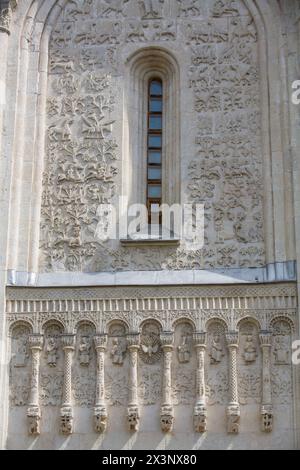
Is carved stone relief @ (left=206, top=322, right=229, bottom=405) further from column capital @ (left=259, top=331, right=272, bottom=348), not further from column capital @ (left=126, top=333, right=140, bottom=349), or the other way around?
column capital @ (left=126, top=333, right=140, bottom=349)

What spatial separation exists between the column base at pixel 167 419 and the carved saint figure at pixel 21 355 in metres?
1.79

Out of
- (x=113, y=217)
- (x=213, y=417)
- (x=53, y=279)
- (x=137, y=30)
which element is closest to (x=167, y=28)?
(x=137, y=30)

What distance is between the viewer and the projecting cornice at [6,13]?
13.2m

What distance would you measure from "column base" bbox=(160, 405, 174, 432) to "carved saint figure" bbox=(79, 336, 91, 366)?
111 cm

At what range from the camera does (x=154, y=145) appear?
43.0 ft

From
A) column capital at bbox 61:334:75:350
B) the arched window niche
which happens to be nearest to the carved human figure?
the arched window niche

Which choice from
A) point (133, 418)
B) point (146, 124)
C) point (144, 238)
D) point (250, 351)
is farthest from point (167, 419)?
point (146, 124)

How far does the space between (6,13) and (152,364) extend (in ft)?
17.0

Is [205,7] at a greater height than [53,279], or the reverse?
[205,7]

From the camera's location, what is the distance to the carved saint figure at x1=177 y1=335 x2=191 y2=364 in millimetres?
11648

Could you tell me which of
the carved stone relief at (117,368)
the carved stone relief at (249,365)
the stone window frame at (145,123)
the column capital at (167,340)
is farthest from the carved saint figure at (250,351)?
the stone window frame at (145,123)

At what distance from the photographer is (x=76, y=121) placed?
12.9m

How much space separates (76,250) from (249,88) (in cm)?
Result: 314
